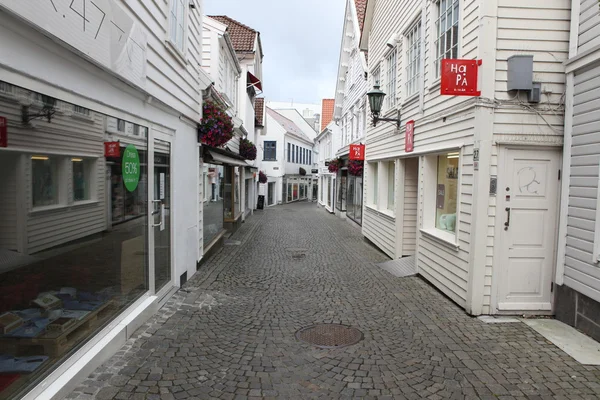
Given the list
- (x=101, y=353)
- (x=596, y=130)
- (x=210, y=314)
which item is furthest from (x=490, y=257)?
(x=101, y=353)

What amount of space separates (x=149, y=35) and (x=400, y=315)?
15.8 feet

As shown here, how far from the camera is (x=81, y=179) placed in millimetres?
3871

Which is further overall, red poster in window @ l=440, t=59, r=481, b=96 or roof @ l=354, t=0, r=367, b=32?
roof @ l=354, t=0, r=367, b=32

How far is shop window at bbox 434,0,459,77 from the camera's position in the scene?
6.68m

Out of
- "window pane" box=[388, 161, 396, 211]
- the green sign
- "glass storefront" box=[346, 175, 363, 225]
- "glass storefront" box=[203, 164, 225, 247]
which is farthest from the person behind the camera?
"glass storefront" box=[346, 175, 363, 225]

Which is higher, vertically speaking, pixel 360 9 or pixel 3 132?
pixel 360 9

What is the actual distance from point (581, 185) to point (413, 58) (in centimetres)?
479

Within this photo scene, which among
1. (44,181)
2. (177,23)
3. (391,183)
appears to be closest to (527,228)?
(44,181)

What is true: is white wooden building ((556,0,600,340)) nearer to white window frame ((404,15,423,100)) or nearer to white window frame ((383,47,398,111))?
white window frame ((404,15,423,100))

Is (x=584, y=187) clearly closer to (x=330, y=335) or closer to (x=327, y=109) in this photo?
(x=330, y=335)

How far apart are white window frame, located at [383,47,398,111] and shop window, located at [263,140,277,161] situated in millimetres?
24811

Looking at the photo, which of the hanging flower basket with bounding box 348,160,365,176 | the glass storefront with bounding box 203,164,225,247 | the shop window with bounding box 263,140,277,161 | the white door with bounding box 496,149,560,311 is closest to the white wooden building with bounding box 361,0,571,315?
the white door with bounding box 496,149,560,311

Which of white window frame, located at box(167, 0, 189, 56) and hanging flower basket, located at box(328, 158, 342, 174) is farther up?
white window frame, located at box(167, 0, 189, 56)

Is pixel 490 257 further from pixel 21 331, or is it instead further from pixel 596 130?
pixel 21 331
